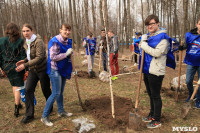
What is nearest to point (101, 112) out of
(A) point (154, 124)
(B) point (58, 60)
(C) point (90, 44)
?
(A) point (154, 124)

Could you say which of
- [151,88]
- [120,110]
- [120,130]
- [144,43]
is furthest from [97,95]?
[144,43]

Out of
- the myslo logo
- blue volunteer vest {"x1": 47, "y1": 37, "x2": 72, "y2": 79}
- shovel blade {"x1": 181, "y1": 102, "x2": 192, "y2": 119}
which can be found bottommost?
the myslo logo

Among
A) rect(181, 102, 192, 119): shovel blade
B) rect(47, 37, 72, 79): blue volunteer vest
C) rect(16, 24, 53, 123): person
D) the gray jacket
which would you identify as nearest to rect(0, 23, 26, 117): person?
rect(16, 24, 53, 123): person

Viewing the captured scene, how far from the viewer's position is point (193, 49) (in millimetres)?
3211

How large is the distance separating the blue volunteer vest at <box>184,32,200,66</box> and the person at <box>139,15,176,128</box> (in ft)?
2.89

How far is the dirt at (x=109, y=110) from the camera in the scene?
9.28 feet

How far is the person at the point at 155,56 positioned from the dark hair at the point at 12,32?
251 centimetres

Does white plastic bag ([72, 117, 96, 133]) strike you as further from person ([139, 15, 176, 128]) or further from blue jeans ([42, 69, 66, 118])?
person ([139, 15, 176, 128])

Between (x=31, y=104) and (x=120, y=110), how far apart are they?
1.96 m

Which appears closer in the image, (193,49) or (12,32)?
(12,32)

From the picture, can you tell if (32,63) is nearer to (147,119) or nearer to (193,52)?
(147,119)

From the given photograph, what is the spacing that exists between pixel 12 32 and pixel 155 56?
2783 millimetres

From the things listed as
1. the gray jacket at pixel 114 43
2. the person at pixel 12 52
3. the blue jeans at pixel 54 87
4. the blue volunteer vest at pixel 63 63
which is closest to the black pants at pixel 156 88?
the blue volunteer vest at pixel 63 63

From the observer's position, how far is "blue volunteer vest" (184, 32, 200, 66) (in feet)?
10.3
